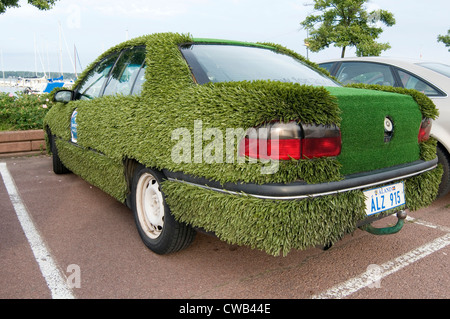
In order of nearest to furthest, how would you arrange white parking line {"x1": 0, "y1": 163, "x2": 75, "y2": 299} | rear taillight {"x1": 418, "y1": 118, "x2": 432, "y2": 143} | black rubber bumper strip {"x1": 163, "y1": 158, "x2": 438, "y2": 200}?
1. black rubber bumper strip {"x1": 163, "y1": 158, "x2": 438, "y2": 200}
2. white parking line {"x1": 0, "y1": 163, "x2": 75, "y2": 299}
3. rear taillight {"x1": 418, "y1": 118, "x2": 432, "y2": 143}

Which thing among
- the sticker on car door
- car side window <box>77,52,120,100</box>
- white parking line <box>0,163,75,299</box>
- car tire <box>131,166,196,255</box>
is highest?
car side window <box>77,52,120,100</box>

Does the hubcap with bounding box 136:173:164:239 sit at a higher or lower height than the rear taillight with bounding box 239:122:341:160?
lower

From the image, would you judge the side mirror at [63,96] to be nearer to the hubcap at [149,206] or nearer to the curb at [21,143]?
the hubcap at [149,206]

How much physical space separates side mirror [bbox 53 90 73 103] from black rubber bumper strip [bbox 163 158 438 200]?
2.36m

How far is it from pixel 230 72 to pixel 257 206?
1076 mm

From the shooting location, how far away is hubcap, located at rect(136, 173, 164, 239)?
2.71m

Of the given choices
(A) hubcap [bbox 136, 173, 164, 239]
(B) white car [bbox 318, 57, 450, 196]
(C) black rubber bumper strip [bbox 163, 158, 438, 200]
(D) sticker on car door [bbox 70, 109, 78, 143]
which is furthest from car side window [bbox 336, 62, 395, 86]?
(D) sticker on car door [bbox 70, 109, 78, 143]

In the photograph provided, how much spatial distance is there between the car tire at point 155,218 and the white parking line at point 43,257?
0.66 meters

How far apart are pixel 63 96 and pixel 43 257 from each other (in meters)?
2.09

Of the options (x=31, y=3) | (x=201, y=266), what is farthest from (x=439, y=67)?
(x=31, y=3)

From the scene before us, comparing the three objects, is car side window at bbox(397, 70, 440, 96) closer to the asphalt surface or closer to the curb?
the asphalt surface

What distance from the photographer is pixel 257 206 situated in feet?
6.05

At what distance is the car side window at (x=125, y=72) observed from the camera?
9.66ft
